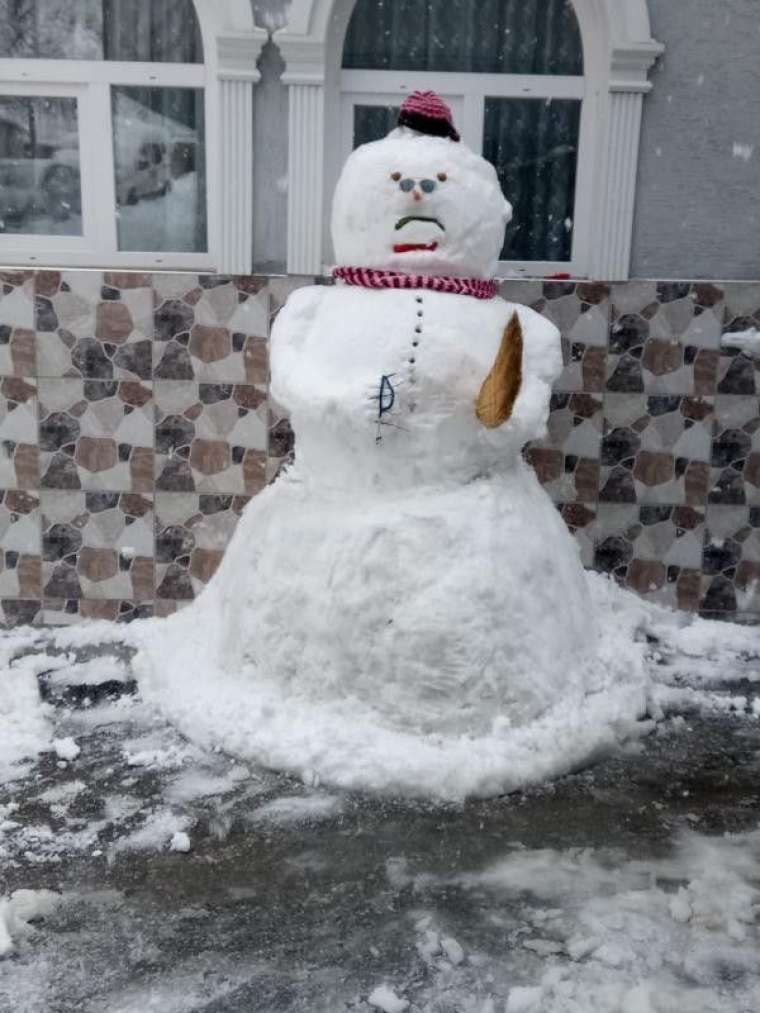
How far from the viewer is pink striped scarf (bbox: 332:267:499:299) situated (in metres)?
3.71

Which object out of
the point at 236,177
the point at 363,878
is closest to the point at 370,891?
the point at 363,878

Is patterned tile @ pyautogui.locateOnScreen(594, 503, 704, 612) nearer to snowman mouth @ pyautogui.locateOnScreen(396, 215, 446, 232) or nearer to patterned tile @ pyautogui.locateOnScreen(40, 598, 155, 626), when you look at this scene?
snowman mouth @ pyautogui.locateOnScreen(396, 215, 446, 232)

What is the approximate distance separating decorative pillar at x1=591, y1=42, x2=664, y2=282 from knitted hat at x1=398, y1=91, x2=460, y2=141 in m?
1.10

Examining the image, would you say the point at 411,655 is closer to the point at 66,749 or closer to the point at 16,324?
the point at 66,749

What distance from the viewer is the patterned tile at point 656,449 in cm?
468

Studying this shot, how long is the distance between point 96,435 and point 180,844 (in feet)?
7.51

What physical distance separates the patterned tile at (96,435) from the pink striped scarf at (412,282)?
1.33 metres

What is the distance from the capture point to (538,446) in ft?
15.5

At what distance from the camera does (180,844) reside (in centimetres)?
294

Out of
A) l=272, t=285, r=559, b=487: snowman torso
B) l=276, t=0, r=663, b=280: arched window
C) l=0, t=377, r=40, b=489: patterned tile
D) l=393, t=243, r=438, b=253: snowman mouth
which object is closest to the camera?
l=272, t=285, r=559, b=487: snowman torso

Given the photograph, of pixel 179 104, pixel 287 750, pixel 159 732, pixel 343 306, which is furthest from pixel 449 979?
pixel 179 104

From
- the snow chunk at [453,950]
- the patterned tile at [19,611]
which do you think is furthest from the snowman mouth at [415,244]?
the patterned tile at [19,611]

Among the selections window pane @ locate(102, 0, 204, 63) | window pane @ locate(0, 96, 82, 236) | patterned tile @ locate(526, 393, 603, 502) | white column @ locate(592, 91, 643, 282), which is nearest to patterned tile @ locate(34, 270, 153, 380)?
window pane @ locate(0, 96, 82, 236)

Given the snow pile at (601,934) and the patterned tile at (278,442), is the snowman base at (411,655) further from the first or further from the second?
the patterned tile at (278,442)
